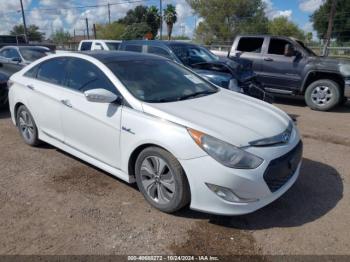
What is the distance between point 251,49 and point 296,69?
1.53 m

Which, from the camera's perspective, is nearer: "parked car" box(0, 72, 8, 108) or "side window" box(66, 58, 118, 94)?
"side window" box(66, 58, 118, 94)

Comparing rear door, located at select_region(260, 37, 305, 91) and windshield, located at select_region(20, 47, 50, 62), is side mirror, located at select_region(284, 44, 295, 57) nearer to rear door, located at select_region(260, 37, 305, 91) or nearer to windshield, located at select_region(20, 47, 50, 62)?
rear door, located at select_region(260, 37, 305, 91)

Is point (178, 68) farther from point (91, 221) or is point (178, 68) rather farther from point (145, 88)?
point (91, 221)

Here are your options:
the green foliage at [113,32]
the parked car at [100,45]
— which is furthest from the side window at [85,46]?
the green foliage at [113,32]

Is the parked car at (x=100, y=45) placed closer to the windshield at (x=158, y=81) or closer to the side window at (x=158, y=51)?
the side window at (x=158, y=51)

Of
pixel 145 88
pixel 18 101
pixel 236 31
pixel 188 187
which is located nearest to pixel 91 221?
pixel 188 187

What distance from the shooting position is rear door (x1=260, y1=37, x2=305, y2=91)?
27.8 feet

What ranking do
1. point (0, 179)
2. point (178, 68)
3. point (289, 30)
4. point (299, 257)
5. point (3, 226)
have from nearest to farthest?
point (299, 257) → point (3, 226) → point (0, 179) → point (178, 68) → point (289, 30)

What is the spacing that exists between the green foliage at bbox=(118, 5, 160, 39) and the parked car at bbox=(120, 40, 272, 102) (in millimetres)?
46180

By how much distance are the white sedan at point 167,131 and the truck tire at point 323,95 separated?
494 centimetres

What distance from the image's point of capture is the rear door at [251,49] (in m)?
9.04

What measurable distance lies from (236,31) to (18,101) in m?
50.1

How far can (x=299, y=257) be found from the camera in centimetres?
265

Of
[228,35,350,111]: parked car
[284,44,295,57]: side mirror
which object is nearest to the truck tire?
[228,35,350,111]: parked car
